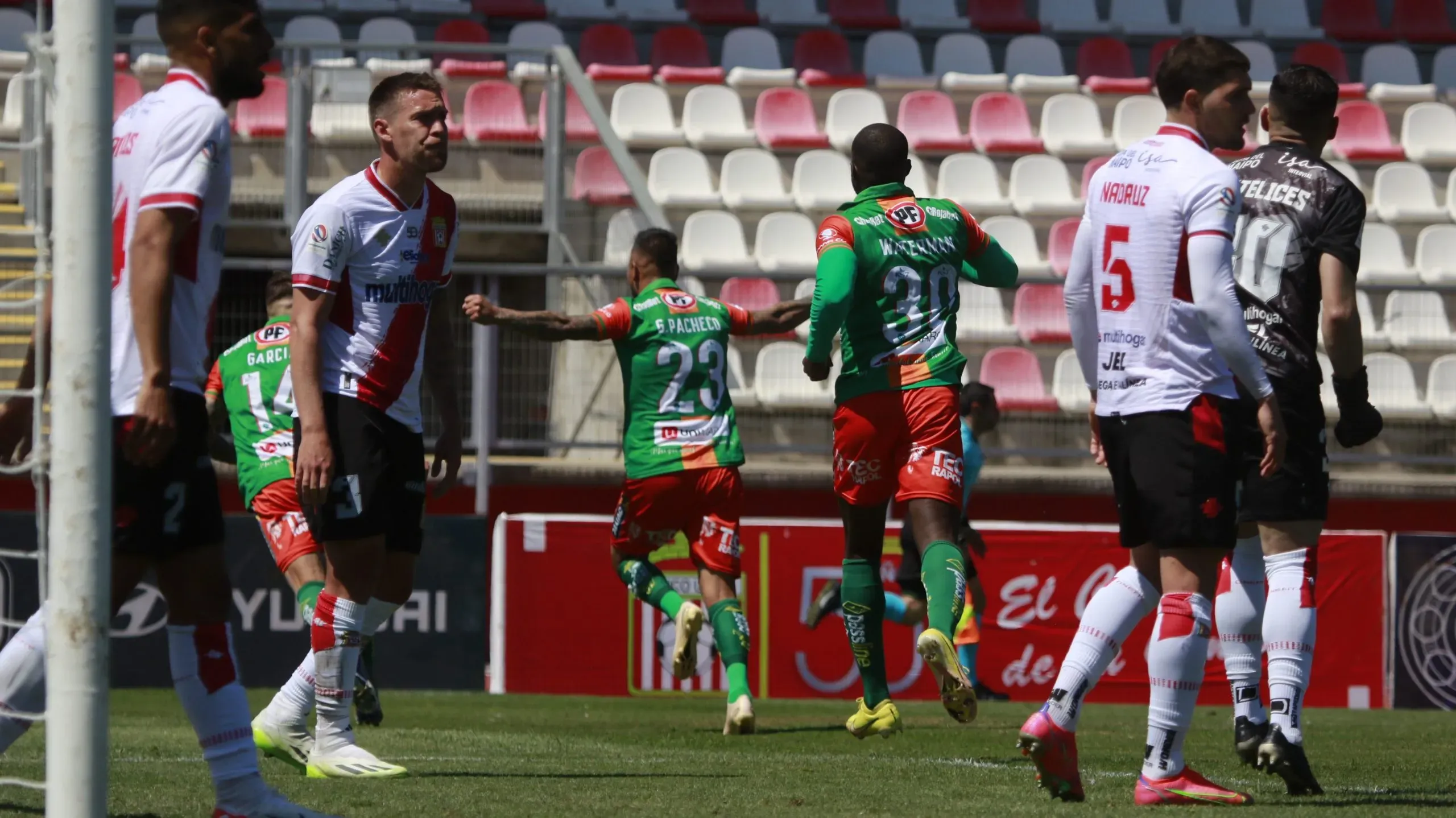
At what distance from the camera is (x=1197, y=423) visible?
4969mm

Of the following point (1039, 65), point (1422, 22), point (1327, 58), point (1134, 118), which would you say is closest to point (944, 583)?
point (1134, 118)

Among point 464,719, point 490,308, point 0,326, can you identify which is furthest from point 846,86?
point 490,308

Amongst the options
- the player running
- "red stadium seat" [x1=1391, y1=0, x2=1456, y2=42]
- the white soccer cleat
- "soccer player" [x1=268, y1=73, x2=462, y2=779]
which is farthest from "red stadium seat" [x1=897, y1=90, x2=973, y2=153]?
the player running

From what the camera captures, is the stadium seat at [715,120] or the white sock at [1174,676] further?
the stadium seat at [715,120]

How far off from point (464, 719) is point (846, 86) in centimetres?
988

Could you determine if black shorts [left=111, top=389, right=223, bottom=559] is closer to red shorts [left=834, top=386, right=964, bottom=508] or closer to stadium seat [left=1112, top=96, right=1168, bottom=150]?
red shorts [left=834, top=386, right=964, bottom=508]

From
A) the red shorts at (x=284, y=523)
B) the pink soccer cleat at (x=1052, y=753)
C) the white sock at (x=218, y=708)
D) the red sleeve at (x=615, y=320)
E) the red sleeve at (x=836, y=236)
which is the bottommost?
the pink soccer cleat at (x=1052, y=753)

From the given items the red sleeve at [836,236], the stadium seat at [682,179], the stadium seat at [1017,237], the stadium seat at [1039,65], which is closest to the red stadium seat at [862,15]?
the stadium seat at [1039,65]

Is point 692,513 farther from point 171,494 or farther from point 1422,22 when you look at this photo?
point 1422,22

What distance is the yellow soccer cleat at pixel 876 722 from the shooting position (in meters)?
7.00

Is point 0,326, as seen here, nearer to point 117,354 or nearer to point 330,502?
point 330,502

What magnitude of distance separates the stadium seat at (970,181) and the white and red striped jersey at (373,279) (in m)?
11.1

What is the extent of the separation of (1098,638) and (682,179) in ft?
38.2

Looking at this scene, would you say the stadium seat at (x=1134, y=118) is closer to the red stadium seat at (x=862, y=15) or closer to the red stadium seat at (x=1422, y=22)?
the red stadium seat at (x=862, y=15)
